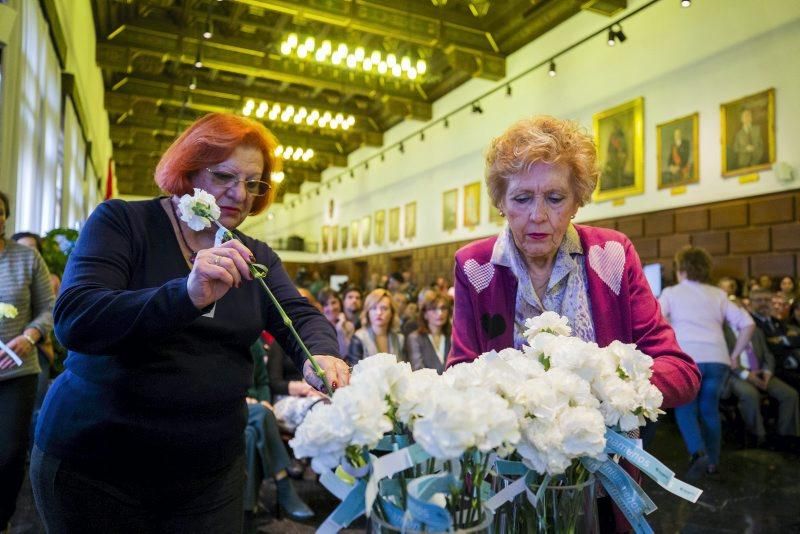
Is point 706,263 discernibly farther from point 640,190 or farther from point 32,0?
point 32,0

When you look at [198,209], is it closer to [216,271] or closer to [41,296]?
[216,271]

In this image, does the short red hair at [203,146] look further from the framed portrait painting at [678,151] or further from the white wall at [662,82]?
the framed portrait painting at [678,151]

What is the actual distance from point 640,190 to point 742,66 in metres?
2.22

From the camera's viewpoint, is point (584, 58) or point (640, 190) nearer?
point (640, 190)

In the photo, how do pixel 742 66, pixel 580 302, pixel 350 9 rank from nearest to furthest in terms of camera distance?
pixel 580 302 < pixel 742 66 < pixel 350 9

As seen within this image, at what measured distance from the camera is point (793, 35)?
285 inches

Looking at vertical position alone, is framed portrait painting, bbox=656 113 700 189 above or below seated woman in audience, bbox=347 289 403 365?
above

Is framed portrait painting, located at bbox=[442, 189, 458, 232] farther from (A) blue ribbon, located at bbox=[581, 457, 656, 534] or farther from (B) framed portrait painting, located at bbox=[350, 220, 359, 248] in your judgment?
(A) blue ribbon, located at bbox=[581, 457, 656, 534]

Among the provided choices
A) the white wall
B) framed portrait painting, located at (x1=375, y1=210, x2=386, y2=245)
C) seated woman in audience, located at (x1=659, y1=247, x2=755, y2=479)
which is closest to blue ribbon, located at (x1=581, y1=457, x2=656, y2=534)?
the white wall

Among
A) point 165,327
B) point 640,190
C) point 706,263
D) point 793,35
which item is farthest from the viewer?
point 640,190

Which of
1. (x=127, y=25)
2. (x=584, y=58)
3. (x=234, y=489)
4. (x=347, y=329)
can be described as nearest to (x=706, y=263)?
(x=347, y=329)

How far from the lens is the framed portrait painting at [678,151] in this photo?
855cm

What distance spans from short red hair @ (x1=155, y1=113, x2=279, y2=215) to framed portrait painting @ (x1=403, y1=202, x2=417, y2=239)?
14.9 m

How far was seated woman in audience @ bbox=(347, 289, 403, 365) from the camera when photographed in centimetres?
513
